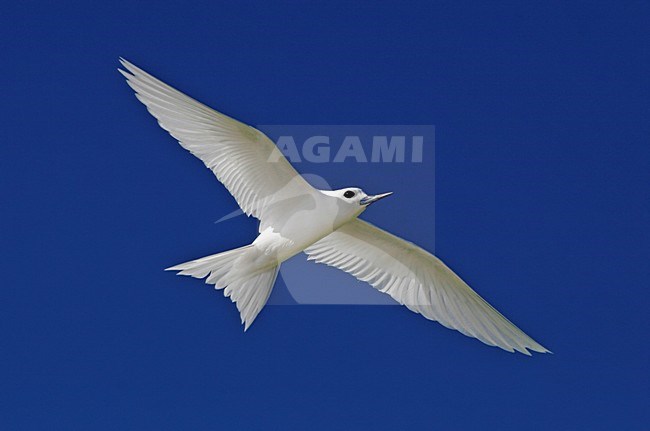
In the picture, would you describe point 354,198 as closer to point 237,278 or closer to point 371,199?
point 371,199

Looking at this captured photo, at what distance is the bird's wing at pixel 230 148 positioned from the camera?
958 centimetres

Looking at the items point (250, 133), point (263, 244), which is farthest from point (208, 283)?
point (250, 133)

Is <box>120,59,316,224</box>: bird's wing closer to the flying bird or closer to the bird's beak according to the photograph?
the flying bird

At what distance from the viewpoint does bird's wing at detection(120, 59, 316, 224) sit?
31.4ft

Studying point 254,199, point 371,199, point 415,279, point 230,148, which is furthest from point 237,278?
point 415,279

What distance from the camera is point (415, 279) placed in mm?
10836

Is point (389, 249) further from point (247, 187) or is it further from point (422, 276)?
point (247, 187)

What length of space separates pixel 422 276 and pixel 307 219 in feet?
5.05

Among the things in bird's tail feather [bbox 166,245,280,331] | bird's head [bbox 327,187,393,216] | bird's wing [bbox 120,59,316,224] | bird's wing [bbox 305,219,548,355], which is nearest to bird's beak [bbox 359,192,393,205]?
bird's head [bbox 327,187,393,216]

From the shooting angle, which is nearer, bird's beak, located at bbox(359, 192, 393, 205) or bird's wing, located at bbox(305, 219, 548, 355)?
bird's beak, located at bbox(359, 192, 393, 205)

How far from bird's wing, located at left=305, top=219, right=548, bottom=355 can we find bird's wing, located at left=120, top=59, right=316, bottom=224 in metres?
0.94

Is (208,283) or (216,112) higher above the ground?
(216,112)

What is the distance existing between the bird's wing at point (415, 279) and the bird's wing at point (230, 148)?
3.09ft

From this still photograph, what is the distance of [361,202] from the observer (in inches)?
389
